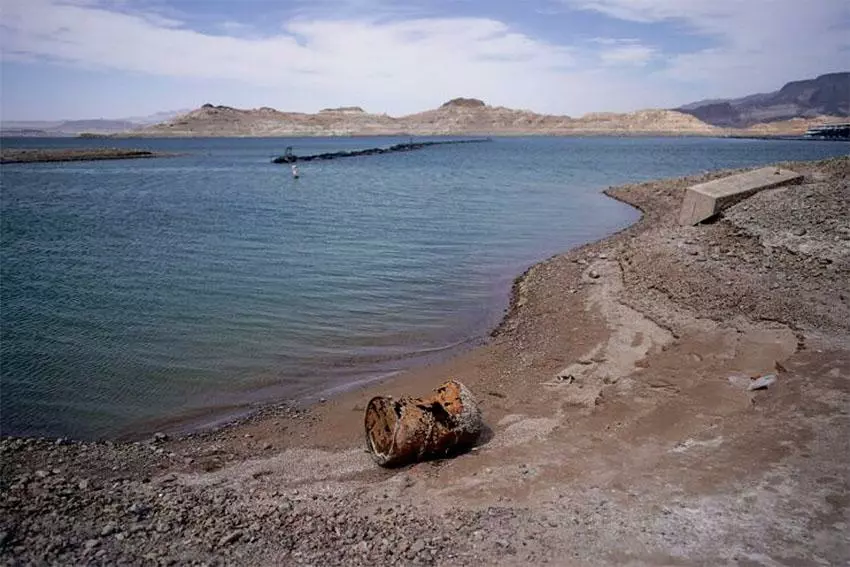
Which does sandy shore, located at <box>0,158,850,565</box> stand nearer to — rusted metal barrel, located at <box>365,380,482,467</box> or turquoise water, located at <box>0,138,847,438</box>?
rusted metal barrel, located at <box>365,380,482,467</box>

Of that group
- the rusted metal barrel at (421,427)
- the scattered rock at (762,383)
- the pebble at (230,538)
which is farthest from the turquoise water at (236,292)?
the scattered rock at (762,383)

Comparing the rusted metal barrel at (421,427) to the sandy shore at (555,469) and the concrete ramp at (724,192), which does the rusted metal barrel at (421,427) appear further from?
the concrete ramp at (724,192)

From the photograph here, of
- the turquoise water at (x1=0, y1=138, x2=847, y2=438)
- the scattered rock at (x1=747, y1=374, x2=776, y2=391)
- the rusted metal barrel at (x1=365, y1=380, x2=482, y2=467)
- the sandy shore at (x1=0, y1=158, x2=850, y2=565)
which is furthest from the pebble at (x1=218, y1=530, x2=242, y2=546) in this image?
the scattered rock at (x1=747, y1=374, x2=776, y2=391)

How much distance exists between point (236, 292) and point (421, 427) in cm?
1020

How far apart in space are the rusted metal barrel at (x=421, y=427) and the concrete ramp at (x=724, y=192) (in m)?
14.2

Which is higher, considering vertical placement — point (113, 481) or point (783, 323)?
point (783, 323)

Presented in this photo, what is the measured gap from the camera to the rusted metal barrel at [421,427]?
7.36 m

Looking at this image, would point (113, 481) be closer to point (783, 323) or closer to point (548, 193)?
point (783, 323)

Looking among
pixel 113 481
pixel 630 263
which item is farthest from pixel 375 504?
pixel 630 263

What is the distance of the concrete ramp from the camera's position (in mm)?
18375

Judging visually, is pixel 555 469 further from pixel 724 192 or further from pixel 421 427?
pixel 724 192

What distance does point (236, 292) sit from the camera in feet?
52.5

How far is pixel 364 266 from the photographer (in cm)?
1895

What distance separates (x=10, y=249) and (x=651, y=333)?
22.5 m
